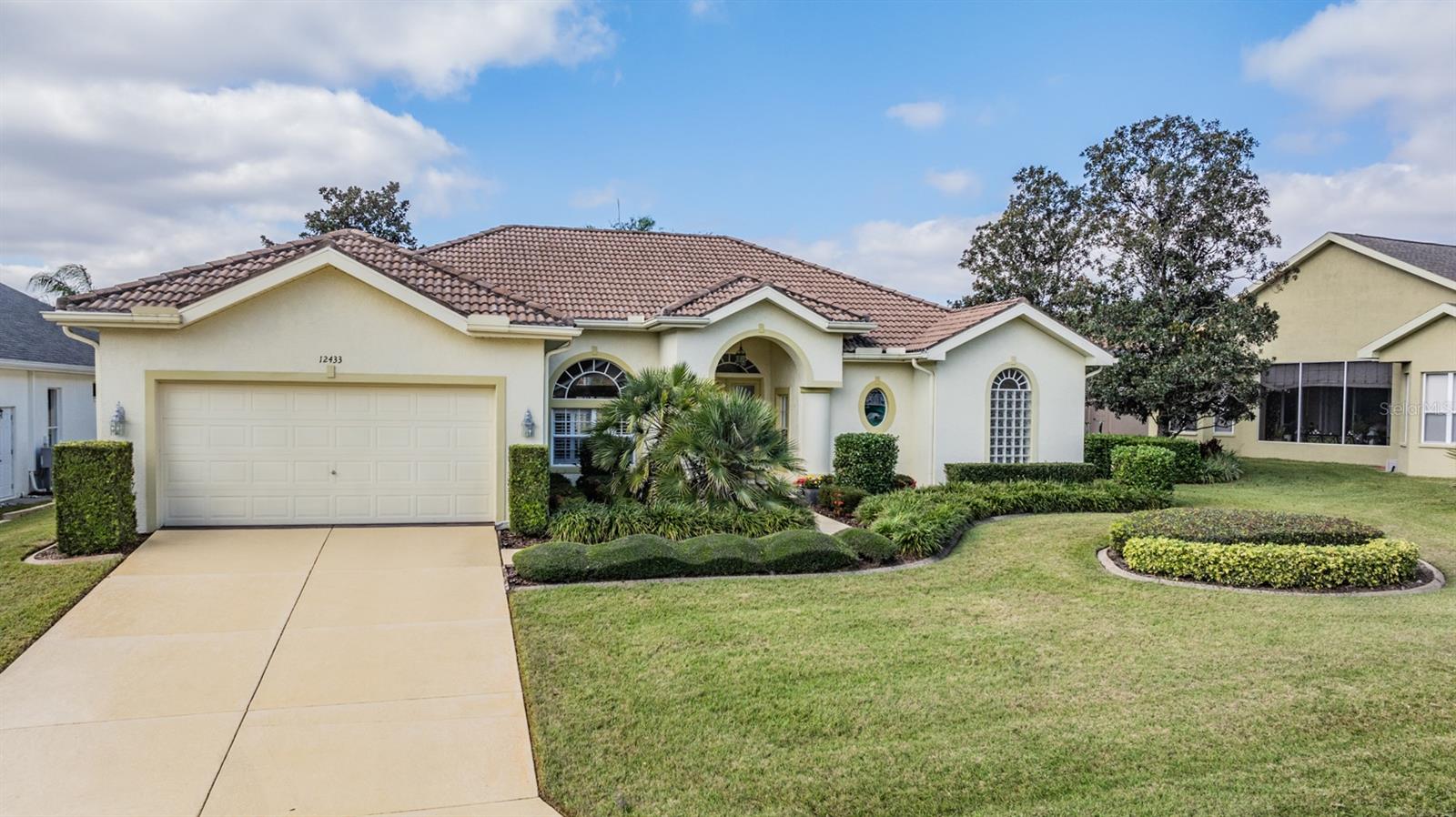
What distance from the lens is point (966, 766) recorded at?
5641mm

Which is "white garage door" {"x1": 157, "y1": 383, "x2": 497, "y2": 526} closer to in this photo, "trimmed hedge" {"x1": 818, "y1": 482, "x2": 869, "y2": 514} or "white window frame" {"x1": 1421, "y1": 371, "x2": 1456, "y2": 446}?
"trimmed hedge" {"x1": 818, "y1": 482, "x2": 869, "y2": 514}

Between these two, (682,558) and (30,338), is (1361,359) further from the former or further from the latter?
(30,338)

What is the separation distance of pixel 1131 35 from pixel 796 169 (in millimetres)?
8451

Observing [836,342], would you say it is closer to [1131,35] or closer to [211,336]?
[1131,35]

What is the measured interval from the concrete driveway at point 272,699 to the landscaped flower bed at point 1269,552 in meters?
8.56

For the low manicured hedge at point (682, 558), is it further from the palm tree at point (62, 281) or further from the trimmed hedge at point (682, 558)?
the palm tree at point (62, 281)

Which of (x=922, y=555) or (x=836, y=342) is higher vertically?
(x=836, y=342)

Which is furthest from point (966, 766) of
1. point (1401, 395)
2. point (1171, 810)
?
point (1401, 395)

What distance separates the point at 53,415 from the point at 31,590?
1444 centimetres

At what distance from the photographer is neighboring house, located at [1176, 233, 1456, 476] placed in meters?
21.9

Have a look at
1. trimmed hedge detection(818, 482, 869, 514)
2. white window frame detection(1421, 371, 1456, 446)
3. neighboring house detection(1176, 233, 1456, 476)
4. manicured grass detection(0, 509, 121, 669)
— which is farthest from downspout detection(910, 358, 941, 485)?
manicured grass detection(0, 509, 121, 669)

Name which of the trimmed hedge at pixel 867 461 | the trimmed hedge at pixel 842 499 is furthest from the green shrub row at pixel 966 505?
the trimmed hedge at pixel 867 461

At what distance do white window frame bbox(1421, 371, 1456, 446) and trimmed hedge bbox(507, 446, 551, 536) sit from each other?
75.0 feet

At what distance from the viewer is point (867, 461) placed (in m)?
17.0
